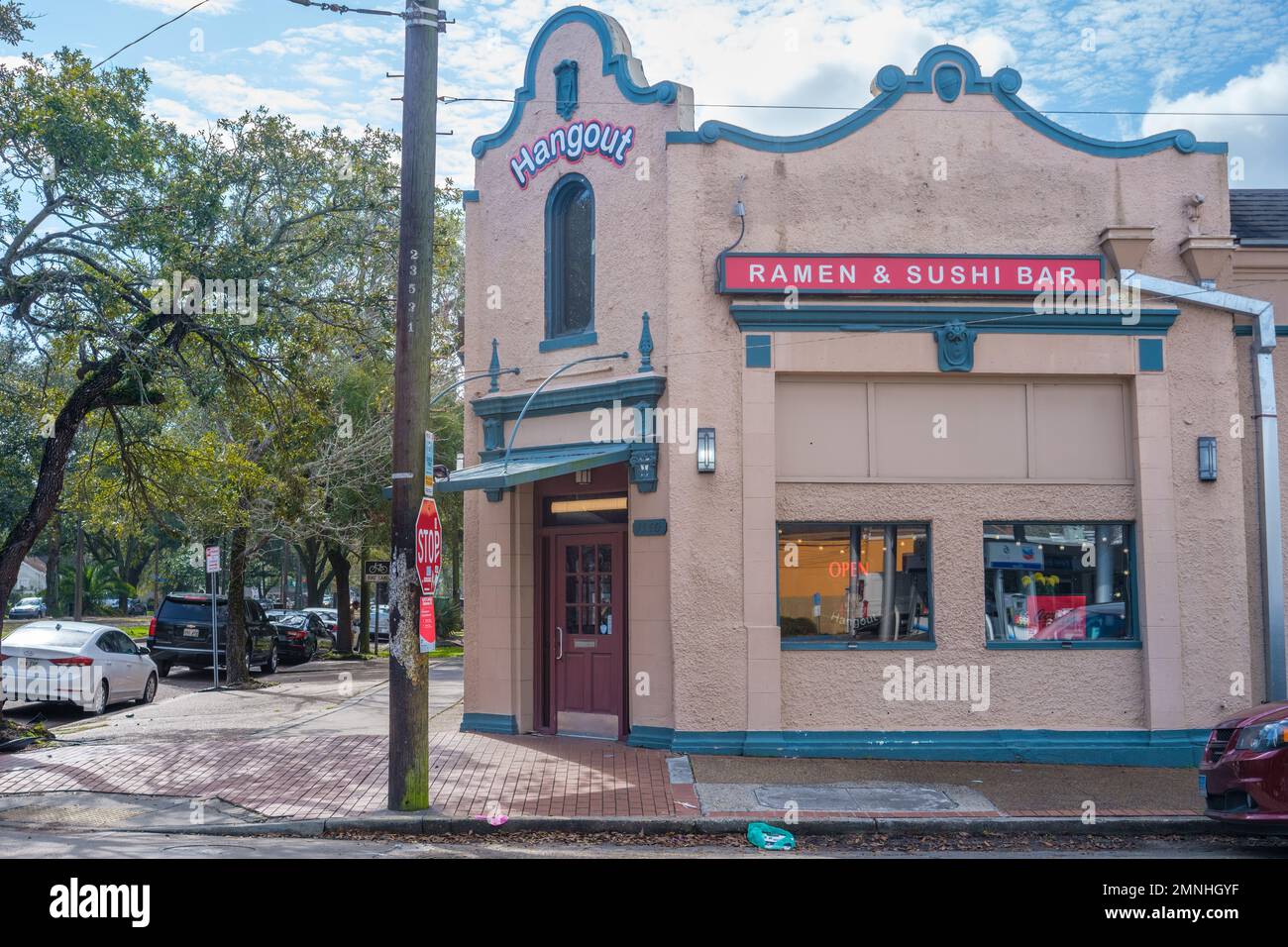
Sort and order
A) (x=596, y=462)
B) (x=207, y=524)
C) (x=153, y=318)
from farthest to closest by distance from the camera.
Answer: (x=207, y=524), (x=153, y=318), (x=596, y=462)

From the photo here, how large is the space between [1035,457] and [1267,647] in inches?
123

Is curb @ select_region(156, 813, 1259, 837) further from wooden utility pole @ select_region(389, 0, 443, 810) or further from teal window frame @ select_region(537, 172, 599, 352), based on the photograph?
teal window frame @ select_region(537, 172, 599, 352)

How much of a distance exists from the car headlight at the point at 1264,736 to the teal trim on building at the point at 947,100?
269 inches

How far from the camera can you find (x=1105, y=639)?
12492mm

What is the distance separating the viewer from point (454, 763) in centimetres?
1172

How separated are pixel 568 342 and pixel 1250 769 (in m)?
8.15

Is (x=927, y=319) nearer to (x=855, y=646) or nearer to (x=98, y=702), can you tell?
(x=855, y=646)

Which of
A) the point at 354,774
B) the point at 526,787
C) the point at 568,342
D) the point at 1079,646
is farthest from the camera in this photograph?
the point at 568,342

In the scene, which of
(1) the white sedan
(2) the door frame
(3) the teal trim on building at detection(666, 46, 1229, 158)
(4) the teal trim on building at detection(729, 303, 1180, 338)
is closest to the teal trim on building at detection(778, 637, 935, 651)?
(2) the door frame

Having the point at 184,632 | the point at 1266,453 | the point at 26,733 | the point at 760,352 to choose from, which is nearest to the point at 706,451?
the point at 760,352

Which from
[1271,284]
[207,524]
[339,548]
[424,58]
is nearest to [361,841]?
[424,58]

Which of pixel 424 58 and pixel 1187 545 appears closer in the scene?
pixel 424 58

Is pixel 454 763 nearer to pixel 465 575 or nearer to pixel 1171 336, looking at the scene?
pixel 465 575

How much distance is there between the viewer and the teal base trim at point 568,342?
1334cm
